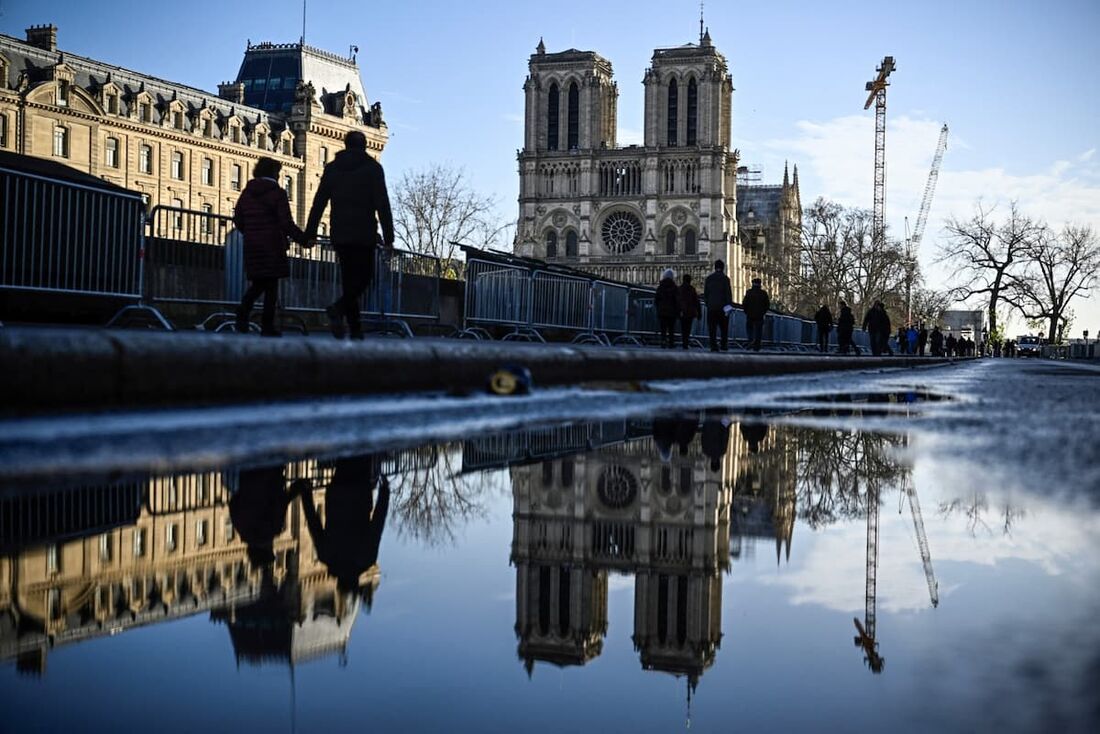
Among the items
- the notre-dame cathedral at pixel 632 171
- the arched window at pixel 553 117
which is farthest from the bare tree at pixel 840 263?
the arched window at pixel 553 117

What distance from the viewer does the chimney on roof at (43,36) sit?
6106 cm

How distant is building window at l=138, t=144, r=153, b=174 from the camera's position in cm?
6412

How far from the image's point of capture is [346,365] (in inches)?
247

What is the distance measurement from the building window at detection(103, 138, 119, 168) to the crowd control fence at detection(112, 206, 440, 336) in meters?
50.0

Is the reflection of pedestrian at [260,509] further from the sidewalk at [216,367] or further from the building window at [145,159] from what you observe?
the building window at [145,159]

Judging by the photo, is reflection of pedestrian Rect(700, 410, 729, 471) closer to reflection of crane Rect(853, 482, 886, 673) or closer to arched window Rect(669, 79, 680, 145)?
reflection of crane Rect(853, 482, 886, 673)

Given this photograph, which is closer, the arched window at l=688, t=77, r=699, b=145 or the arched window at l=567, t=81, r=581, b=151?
the arched window at l=688, t=77, r=699, b=145

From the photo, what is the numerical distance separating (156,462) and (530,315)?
53.0 feet

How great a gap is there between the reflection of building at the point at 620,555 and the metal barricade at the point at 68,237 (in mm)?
8093

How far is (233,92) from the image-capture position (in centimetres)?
8219

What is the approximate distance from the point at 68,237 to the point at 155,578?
9893 mm

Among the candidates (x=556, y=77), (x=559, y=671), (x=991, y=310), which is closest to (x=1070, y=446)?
(x=559, y=671)

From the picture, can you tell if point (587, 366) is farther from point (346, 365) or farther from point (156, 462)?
point (156, 462)

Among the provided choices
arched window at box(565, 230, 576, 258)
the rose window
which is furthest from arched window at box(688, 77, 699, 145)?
arched window at box(565, 230, 576, 258)
